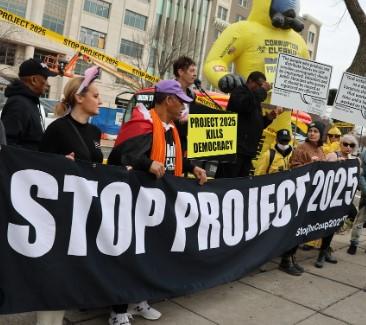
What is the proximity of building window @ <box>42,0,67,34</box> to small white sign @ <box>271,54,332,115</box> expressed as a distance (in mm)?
38291

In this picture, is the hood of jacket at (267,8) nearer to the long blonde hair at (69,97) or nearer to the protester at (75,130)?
the protester at (75,130)

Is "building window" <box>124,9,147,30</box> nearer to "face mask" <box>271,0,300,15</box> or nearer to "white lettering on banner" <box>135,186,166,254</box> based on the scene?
"face mask" <box>271,0,300,15</box>

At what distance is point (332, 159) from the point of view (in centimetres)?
542

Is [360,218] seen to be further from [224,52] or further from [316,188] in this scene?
[224,52]

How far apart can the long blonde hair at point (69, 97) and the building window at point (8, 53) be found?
3794 centimetres

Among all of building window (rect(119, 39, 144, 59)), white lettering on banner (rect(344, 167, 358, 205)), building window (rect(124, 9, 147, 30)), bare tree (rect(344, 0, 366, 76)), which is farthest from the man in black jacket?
building window (rect(124, 9, 147, 30))

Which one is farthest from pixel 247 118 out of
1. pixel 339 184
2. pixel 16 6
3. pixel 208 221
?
pixel 16 6

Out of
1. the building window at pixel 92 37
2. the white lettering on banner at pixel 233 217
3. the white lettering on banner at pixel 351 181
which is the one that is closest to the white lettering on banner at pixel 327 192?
the white lettering on banner at pixel 351 181

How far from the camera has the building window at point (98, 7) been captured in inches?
1680

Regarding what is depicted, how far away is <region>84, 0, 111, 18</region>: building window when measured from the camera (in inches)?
1680

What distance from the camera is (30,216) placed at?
2.62 metres

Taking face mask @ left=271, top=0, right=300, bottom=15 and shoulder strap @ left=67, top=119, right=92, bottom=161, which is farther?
face mask @ left=271, top=0, right=300, bottom=15

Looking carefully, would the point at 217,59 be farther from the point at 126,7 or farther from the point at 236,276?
the point at 126,7

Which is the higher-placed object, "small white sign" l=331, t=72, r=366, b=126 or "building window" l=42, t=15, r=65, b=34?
"building window" l=42, t=15, r=65, b=34
